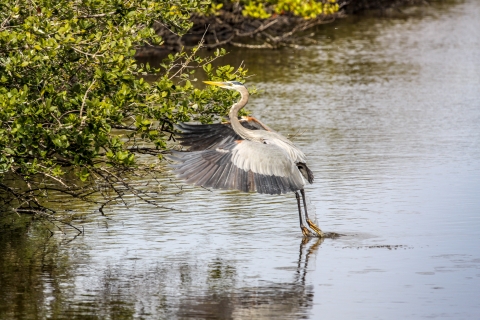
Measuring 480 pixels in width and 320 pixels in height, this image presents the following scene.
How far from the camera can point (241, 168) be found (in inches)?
421

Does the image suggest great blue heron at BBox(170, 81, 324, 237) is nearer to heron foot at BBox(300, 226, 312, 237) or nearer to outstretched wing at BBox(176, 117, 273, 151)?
heron foot at BBox(300, 226, 312, 237)

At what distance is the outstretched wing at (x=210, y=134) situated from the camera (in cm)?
1184

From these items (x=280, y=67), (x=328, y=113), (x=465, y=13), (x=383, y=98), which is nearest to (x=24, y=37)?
(x=328, y=113)

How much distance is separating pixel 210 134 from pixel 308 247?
6.49 feet

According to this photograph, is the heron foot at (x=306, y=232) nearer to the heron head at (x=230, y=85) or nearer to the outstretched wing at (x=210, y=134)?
the outstretched wing at (x=210, y=134)

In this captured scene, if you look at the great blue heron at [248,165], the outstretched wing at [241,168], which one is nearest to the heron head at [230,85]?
the great blue heron at [248,165]

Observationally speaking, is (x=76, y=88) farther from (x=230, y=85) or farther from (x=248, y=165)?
(x=248, y=165)

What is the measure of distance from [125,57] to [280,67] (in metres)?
16.2

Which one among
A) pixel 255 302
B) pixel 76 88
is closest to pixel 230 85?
pixel 76 88

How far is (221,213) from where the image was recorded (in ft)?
41.2

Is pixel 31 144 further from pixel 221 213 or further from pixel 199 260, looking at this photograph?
pixel 221 213

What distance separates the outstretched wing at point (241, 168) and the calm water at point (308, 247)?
772mm

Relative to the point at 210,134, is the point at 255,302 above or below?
below

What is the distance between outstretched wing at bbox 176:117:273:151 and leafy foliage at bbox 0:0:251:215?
0.24 meters
